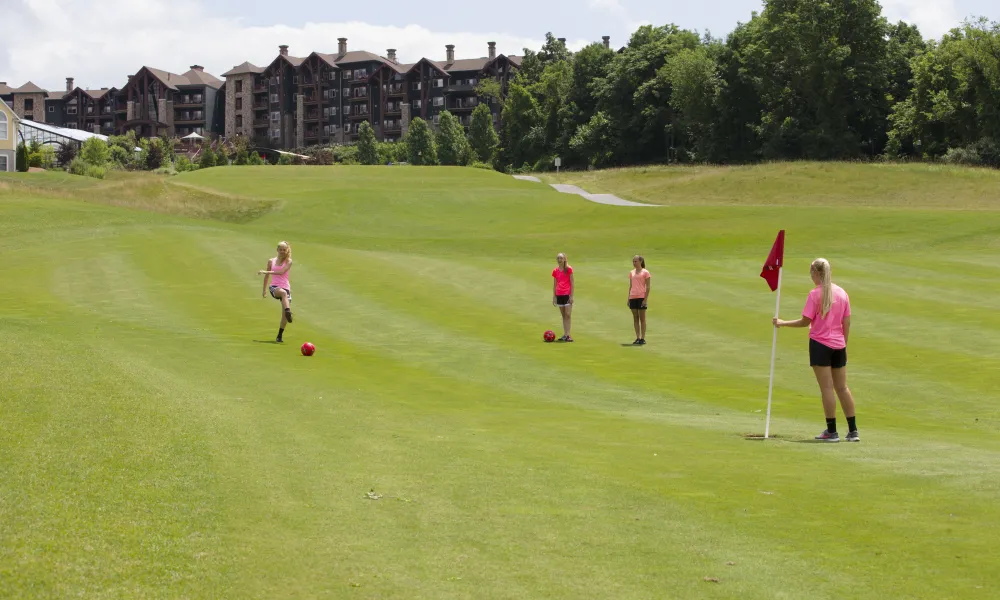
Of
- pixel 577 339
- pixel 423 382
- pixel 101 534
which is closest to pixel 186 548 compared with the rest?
pixel 101 534

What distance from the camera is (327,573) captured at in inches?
287

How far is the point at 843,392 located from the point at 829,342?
69 cm

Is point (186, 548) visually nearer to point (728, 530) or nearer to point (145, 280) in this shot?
point (728, 530)

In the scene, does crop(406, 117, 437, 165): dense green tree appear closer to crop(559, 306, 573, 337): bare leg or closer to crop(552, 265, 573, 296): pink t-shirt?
crop(552, 265, 573, 296): pink t-shirt

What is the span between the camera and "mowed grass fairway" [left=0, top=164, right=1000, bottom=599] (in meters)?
7.54

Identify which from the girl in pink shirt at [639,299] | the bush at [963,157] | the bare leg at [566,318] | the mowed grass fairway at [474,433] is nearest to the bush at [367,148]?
the bush at [963,157]

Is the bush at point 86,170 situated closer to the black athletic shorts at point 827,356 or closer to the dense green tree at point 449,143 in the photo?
the dense green tree at point 449,143

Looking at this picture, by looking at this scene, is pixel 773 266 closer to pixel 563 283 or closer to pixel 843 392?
pixel 843 392

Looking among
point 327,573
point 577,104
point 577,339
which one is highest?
point 577,104

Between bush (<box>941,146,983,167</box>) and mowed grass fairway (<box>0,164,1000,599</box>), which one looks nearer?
mowed grass fairway (<box>0,164,1000,599</box>)

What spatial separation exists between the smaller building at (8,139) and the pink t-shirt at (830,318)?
354ft

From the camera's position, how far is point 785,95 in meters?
116

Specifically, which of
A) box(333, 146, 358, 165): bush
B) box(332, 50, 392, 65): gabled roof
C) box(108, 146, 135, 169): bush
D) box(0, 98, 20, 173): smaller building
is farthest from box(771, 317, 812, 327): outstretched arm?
box(332, 50, 392, 65): gabled roof

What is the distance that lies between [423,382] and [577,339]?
7348 millimetres
